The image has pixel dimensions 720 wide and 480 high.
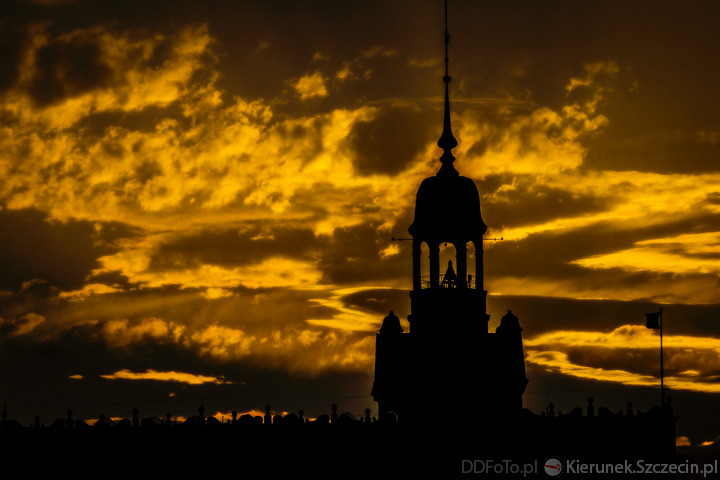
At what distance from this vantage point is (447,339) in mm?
158375

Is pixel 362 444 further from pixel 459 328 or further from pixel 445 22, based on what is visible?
pixel 445 22

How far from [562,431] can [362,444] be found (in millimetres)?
13307

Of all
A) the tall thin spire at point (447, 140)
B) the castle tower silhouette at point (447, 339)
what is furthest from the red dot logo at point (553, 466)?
the tall thin spire at point (447, 140)

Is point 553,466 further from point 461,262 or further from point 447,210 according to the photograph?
point 447,210

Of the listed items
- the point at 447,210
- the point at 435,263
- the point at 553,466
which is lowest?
the point at 553,466

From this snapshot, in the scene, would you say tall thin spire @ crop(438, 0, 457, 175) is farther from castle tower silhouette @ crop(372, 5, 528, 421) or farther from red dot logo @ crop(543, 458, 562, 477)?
red dot logo @ crop(543, 458, 562, 477)

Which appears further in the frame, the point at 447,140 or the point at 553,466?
the point at 447,140

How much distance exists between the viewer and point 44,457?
155625 millimetres

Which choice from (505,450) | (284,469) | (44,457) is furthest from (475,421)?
(44,457)

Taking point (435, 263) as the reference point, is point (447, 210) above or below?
above

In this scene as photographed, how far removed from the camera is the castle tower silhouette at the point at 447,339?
157625mm

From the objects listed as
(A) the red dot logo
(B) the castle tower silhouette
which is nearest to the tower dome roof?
(B) the castle tower silhouette

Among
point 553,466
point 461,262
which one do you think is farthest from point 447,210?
point 553,466

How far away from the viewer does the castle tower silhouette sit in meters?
158
